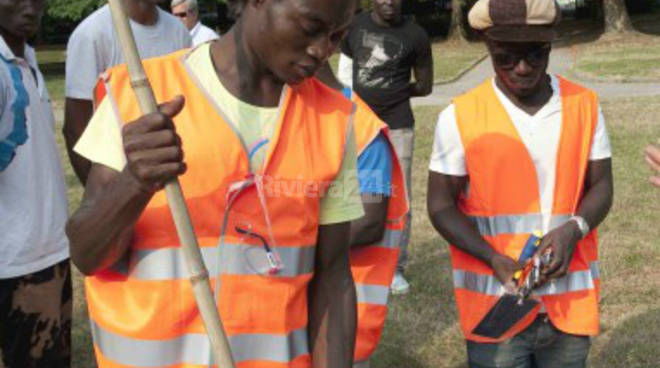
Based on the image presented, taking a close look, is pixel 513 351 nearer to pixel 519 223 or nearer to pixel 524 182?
pixel 519 223

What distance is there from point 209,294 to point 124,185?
0.84ft

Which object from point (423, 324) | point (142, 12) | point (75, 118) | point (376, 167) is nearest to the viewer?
point (376, 167)

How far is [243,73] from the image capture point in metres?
1.93

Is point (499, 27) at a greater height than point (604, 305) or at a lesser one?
greater

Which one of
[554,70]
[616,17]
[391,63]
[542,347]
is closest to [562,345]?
[542,347]

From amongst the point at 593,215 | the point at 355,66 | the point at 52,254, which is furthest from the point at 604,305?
the point at 52,254

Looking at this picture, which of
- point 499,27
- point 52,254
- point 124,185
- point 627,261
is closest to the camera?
point 124,185

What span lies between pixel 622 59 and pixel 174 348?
20246 millimetres

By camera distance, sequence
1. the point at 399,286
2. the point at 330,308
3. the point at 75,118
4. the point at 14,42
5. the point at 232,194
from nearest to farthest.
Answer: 1. the point at 232,194
2. the point at 330,308
3. the point at 14,42
4. the point at 75,118
5. the point at 399,286

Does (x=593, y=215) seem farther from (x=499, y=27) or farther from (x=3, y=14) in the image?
(x=3, y=14)

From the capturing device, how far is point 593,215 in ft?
Answer: 9.89

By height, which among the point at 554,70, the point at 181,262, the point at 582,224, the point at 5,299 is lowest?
the point at 554,70

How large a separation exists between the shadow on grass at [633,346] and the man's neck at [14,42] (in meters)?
3.32

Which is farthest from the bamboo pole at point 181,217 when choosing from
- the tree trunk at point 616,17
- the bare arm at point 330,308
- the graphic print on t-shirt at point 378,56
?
the tree trunk at point 616,17
